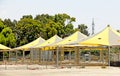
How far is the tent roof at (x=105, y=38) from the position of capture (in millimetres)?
35666

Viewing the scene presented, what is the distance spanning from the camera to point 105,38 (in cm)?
3697

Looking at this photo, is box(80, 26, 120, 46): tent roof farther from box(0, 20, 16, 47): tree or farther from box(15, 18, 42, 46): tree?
box(15, 18, 42, 46): tree

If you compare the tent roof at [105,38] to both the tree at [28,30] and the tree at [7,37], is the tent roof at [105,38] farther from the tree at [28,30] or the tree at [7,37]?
the tree at [28,30]

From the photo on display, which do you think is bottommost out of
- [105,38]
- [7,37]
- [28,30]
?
[105,38]

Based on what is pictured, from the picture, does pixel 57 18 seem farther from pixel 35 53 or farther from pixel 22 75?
pixel 22 75

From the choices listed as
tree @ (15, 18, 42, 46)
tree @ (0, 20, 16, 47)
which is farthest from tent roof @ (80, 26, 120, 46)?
tree @ (15, 18, 42, 46)

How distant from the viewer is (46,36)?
75500mm

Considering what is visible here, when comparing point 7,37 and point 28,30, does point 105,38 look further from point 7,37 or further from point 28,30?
point 28,30

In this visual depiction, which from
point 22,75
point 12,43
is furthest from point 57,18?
point 22,75

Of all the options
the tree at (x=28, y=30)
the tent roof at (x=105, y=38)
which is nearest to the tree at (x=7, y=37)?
the tree at (x=28, y=30)

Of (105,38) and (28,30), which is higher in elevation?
(28,30)

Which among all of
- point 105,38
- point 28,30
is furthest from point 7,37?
point 105,38

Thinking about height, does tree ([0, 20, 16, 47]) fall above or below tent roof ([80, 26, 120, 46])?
above

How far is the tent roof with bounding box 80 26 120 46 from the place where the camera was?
117 feet
